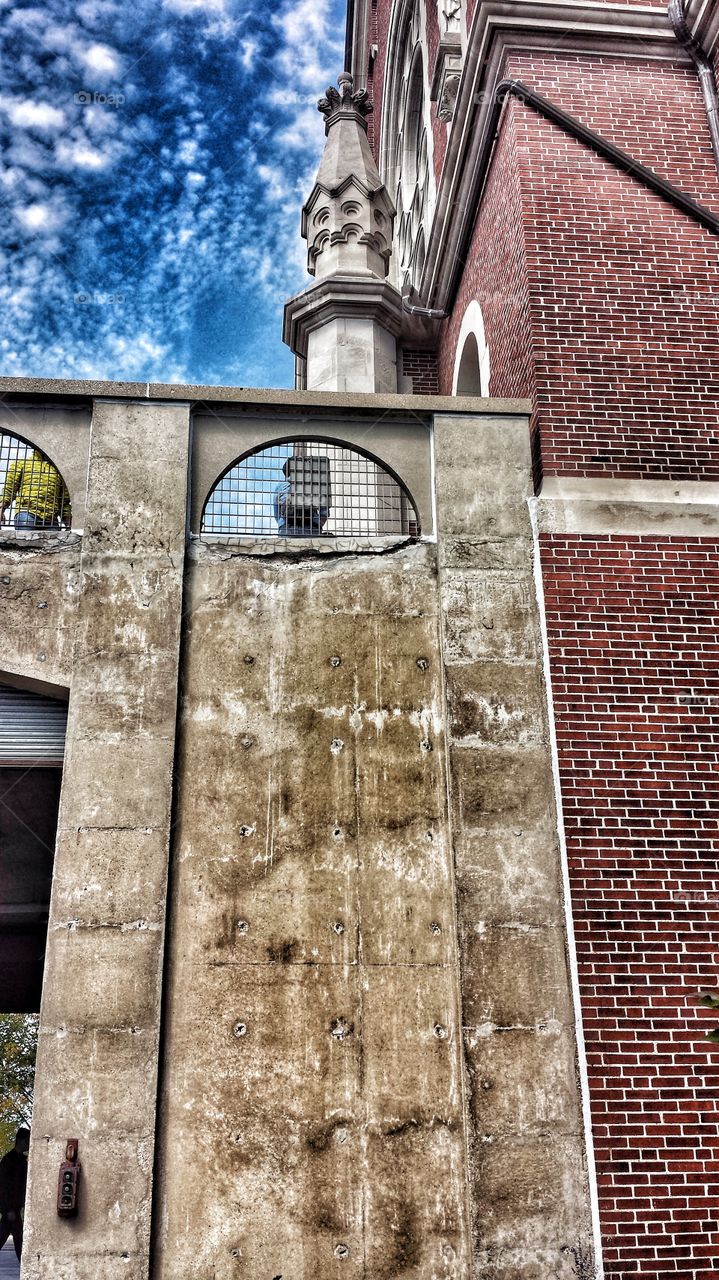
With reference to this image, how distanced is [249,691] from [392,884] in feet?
4.95

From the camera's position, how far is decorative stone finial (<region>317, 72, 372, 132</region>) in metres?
12.6

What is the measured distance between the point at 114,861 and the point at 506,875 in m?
2.35

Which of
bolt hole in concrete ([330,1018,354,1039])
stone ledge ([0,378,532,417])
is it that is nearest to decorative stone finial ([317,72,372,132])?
stone ledge ([0,378,532,417])

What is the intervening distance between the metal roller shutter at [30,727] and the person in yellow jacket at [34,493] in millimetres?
1173

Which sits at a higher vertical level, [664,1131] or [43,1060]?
[43,1060]

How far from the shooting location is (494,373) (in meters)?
9.12

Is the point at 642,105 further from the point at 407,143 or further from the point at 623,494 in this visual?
the point at 407,143

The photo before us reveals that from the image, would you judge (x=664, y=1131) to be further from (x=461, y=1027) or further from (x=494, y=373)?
(x=494, y=373)

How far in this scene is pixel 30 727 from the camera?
7020 millimetres

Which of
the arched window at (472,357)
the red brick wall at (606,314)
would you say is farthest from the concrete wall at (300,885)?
the arched window at (472,357)

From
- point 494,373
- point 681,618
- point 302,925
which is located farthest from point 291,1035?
point 494,373

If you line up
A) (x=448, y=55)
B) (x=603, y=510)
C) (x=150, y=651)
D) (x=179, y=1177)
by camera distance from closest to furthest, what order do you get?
(x=179, y=1177), (x=150, y=651), (x=603, y=510), (x=448, y=55)

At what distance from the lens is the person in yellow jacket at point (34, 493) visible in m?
7.31

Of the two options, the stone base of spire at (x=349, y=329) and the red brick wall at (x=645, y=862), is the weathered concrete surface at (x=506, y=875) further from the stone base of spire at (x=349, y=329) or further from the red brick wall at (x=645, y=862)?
the stone base of spire at (x=349, y=329)
